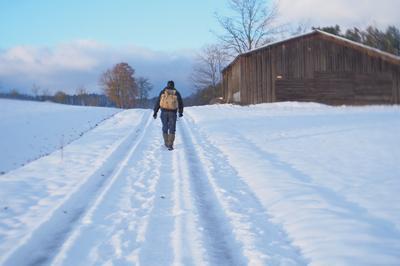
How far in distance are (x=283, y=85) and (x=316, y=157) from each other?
2217 cm

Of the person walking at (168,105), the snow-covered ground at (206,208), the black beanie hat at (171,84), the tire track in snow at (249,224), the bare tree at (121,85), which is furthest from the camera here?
the bare tree at (121,85)

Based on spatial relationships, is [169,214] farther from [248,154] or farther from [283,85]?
[283,85]

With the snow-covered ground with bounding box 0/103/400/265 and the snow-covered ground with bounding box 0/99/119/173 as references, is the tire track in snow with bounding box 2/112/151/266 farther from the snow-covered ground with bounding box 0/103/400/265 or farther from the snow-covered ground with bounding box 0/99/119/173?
the snow-covered ground with bounding box 0/99/119/173

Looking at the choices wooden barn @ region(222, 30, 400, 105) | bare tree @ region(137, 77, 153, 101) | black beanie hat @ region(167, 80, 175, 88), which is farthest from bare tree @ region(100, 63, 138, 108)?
black beanie hat @ region(167, 80, 175, 88)

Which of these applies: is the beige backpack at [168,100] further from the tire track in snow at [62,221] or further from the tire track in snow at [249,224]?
the tire track in snow at [249,224]

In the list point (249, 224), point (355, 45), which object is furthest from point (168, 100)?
point (355, 45)

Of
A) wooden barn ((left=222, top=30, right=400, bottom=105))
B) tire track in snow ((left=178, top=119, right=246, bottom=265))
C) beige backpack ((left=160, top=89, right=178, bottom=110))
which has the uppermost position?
wooden barn ((left=222, top=30, right=400, bottom=105))

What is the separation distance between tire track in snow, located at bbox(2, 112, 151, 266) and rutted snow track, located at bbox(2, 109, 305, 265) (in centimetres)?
1

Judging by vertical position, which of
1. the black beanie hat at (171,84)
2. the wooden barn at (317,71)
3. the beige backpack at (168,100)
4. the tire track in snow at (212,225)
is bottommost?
the tire track in snow at (212,225)

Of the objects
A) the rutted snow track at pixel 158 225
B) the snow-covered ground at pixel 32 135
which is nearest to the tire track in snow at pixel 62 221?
the rutted snow track at pixel 158 225

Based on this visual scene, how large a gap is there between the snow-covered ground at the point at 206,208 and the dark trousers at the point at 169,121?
0.88m

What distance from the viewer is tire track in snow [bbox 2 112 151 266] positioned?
179 inches

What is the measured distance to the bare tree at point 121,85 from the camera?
8119 centimetres

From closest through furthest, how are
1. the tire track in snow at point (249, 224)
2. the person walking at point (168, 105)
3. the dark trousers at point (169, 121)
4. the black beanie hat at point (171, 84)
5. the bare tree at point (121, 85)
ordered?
the tire track in snow at point (249, 224), the dark trousers at point (169, 121), the person walking at point (168, 105), the black beanie hat at point (171, 84), the bare tree at point (121, 85)
